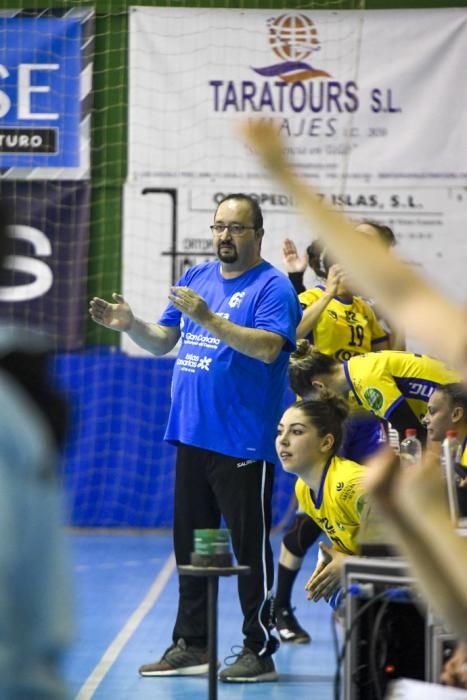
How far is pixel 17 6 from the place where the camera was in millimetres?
9422

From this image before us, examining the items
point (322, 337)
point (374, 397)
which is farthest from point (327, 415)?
point (322, 337)

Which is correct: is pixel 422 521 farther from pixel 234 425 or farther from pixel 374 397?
pixel 374 397

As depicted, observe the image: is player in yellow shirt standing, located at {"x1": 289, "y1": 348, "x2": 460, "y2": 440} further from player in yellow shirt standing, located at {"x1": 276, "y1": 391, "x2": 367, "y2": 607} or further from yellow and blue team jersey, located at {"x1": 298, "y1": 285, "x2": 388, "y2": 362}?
yellow and blue team jersey, located at {"x1": 298, "y1": 285, "x2": 388, "y2": 362}

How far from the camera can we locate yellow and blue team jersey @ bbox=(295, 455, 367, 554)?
454cm

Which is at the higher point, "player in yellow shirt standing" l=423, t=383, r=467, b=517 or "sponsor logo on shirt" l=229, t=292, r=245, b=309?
"sponsor logo on shirt" l=229, t=292, r=245, b=309

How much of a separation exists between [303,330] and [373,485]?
15.7ft

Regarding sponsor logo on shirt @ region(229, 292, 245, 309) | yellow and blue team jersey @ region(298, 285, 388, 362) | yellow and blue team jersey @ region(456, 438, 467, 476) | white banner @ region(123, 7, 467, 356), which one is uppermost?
white banner @ region(123, 7, 467, 356)

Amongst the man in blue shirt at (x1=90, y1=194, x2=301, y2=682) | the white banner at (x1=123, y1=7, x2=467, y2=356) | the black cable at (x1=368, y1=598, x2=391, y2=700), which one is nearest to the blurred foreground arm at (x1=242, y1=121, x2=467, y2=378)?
the black cable at (x1=368, y1=598, x2=391, y2=700)

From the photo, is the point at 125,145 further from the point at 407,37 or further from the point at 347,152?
the point at 407,37

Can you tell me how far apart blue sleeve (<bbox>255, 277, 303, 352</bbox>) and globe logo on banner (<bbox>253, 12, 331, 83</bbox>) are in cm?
432

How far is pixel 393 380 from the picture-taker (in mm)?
5477

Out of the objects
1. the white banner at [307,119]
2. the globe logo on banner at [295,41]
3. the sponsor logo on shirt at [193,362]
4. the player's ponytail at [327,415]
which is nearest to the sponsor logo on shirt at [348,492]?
the player's ponytail at [327,415]

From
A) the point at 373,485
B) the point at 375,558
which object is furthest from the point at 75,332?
the point at 373,485

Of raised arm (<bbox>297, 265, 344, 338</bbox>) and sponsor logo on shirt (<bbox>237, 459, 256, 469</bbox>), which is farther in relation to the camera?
raised arm (<bbox>297, 265, 344, 338</bbox>)
